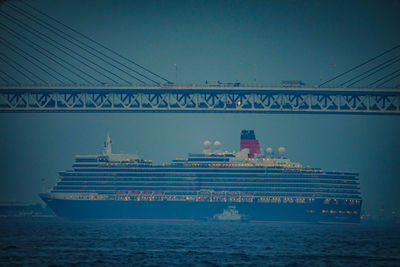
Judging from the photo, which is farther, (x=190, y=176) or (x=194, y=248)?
(x=190, y=176)

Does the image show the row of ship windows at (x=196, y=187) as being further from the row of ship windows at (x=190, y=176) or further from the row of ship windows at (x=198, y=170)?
the row of ship windows at (x=198, y=170)

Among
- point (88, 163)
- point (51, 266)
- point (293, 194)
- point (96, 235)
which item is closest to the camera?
point (51, 266)

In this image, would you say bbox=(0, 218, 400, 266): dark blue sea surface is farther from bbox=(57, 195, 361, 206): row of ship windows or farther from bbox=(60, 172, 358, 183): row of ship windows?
bbox=(60, 172, 358, 183): row of ship windows

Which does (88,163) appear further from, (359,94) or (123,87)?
(359,94)

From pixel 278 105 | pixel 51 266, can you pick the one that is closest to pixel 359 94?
pixel 278 105

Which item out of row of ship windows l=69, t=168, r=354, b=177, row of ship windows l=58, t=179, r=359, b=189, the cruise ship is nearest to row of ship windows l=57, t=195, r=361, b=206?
the cruise ship

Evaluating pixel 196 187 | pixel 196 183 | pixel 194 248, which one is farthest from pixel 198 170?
pixel 194 248

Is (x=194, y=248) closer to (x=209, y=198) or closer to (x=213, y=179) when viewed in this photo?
(x=209, y=198)
